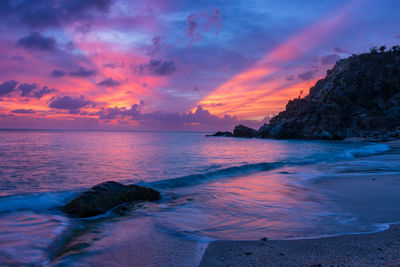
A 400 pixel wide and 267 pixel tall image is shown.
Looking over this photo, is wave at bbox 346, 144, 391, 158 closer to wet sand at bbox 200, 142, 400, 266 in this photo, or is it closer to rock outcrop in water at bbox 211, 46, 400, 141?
wet sand at bbox 200, 142, 400, 266

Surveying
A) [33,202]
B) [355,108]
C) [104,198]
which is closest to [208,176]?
[104,198]

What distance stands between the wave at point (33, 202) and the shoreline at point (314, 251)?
537cm

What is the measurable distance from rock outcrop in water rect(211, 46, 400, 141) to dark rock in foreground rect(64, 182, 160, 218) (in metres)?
56.8

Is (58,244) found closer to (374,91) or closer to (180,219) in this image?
(180,219)

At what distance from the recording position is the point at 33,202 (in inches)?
259

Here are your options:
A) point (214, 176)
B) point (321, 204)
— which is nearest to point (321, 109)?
point (214, 176)

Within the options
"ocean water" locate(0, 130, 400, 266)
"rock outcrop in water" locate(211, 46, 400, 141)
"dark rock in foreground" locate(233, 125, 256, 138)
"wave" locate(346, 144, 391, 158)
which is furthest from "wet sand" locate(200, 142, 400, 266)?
"dark rock in foreground" locate(233, 125, 256, 138)

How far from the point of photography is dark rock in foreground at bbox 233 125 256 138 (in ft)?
275

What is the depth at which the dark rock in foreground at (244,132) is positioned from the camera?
275 feet

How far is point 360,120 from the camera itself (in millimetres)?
57750

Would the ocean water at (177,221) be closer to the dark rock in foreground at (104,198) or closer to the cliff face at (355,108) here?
the dark rock in foreground at (104,198)

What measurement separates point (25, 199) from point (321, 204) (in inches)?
325

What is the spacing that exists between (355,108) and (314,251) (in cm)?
7155

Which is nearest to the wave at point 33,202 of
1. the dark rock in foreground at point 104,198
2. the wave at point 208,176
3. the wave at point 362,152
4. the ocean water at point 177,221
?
the ocean water at point 177,221
